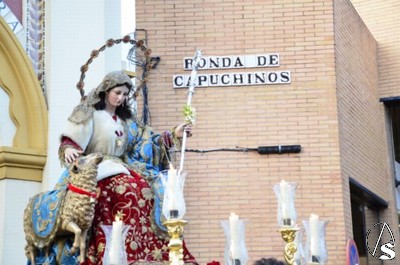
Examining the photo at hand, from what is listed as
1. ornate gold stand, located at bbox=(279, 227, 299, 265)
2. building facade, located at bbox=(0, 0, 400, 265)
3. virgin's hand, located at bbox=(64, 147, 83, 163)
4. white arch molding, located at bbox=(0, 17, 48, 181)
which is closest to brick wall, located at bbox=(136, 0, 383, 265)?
building facade, located at bbox=(0, 0, 400, 265)

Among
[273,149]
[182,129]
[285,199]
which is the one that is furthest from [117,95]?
[273,149]

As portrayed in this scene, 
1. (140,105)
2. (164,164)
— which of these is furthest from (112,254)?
(140,105)

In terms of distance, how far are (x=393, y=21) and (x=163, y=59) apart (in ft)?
17.4

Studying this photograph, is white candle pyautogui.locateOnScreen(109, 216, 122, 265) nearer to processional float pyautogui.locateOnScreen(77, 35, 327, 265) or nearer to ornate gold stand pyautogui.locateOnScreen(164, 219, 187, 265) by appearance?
processional float pyautogui.locateOnScreen(77, 35, 327, 265)

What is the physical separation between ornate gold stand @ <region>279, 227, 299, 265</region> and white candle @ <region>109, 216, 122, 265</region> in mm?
1156

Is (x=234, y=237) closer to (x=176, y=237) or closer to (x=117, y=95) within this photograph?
(x=176, y=237)

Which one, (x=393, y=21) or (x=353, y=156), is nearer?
(x=353, y=156)

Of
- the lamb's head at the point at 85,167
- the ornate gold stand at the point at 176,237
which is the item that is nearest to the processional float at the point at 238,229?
the ornate gold stand at the point at 176,237

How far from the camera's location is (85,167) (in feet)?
22.3

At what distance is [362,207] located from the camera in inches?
585

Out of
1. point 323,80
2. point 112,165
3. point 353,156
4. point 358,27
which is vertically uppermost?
point 358,27

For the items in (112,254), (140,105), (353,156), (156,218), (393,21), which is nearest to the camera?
(112,254)

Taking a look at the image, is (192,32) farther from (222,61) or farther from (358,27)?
(358,27)

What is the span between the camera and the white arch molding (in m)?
10.2
